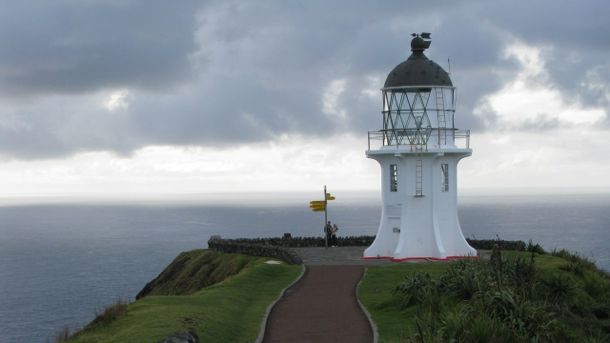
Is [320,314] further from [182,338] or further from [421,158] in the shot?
[421,158]

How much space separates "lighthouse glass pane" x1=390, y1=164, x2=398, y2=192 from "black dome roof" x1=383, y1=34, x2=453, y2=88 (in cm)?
402

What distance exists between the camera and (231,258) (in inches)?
1639

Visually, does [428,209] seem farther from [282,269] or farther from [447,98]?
[282,269]

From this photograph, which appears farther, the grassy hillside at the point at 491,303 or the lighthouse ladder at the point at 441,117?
the lighthouse ladder at the point at 441,117

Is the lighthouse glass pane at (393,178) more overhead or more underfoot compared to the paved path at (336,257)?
more overhead

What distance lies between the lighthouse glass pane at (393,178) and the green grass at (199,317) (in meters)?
12.1

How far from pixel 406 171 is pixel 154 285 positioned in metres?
17.3

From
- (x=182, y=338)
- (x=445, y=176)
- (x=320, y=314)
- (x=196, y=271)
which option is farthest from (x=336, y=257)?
(x=182, y=338)

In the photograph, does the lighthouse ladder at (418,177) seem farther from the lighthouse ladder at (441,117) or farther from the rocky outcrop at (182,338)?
the rocky outcrop at (182,338)

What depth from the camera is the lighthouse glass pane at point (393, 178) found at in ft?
127

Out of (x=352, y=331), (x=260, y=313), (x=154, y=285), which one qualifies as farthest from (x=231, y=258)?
(x=352, y=331)

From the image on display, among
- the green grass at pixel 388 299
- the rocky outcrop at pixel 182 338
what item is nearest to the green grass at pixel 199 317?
the rocky outcrop at pixel 182 338

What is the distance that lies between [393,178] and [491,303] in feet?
63.7

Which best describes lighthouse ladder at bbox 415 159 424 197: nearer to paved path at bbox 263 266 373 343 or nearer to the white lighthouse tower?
the white lighthouse tower
